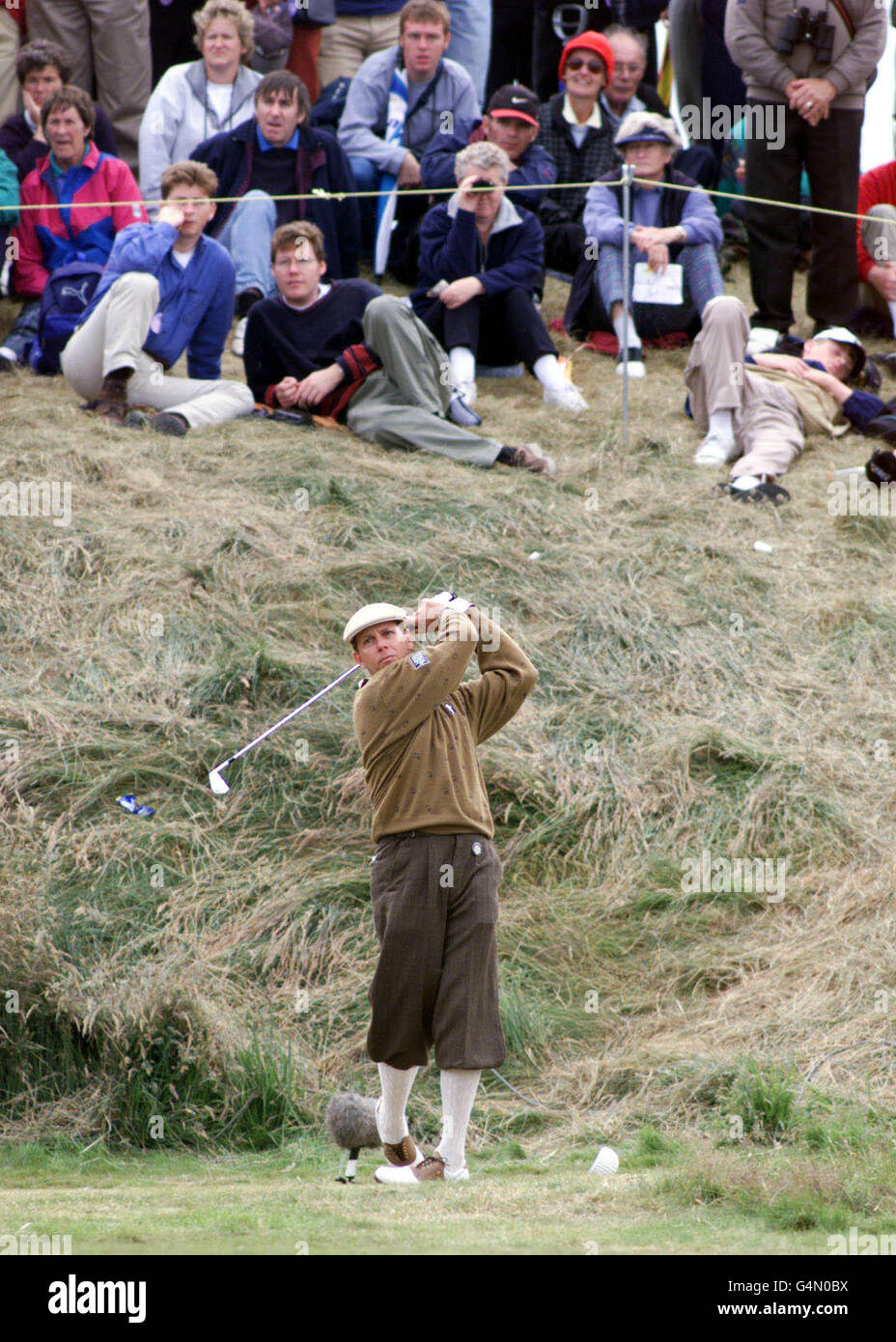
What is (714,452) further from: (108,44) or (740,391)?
(108,44)

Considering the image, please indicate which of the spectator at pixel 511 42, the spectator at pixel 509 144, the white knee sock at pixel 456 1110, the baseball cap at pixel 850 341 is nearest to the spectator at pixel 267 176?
the spectator at pixel 509 144

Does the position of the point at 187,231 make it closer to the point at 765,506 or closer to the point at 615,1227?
the point at 765,506

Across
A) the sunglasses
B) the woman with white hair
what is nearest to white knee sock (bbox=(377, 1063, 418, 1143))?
the woman with white hair

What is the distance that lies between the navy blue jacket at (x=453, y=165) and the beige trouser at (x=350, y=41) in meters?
1.35

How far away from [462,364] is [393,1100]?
6.51 m

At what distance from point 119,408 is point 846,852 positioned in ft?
16.7

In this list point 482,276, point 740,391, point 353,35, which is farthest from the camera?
point 353,35

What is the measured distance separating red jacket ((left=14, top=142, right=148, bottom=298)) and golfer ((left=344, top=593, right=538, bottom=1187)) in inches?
260

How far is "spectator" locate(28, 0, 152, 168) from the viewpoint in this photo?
11828 millimetres

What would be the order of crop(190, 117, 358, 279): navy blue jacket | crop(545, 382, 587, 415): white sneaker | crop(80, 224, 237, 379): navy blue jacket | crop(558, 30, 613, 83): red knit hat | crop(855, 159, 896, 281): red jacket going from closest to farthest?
1. crop(80, 224, 237, 379): navy blue jacket
2. crop(545, 382, 587, 415): white sneaker
3. crop(190, 117, 358, 279): navy blue jacket
4. crop(558, 30, 613, 83): red knit hat
5. crop(855, 159, 896, 281): red jacket

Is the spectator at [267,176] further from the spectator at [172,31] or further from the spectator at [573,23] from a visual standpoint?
the spectator at [573,23]

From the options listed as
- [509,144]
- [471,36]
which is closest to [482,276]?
[509,144]

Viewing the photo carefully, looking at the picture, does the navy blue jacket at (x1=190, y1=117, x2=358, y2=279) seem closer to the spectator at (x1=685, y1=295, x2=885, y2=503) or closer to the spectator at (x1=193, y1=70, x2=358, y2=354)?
the spectator at (x1=193, y1=70, x2=358, y2=354)

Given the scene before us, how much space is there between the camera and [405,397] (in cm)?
992
